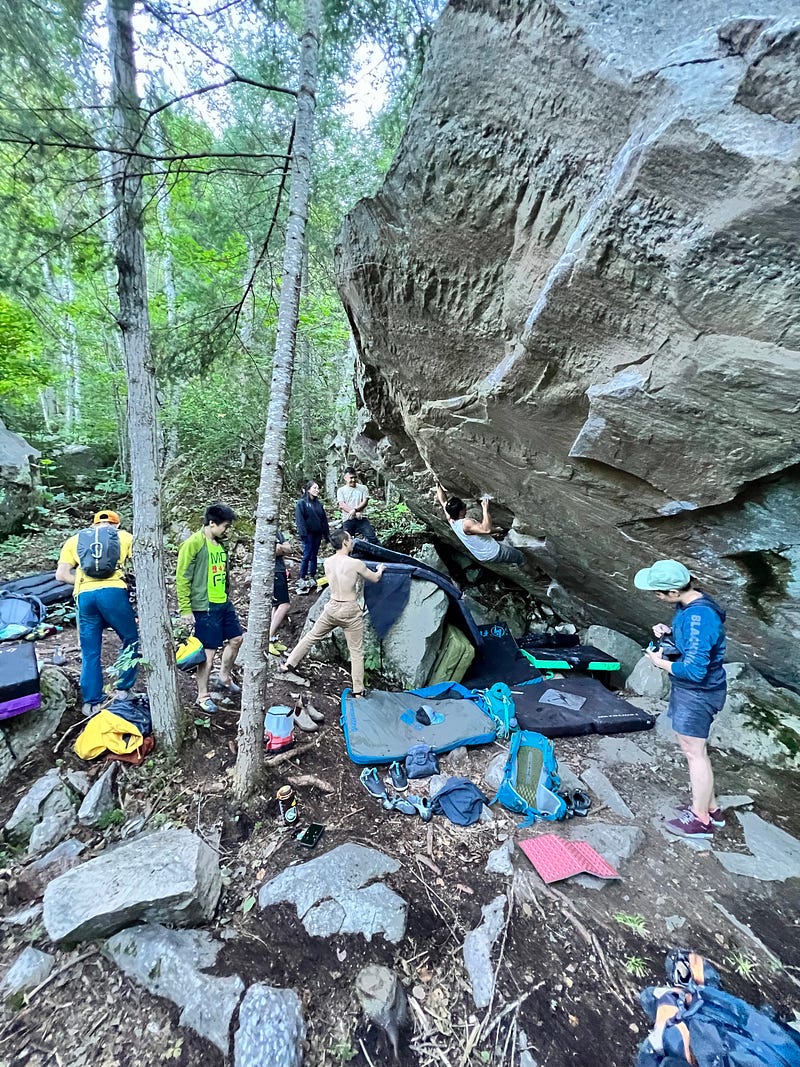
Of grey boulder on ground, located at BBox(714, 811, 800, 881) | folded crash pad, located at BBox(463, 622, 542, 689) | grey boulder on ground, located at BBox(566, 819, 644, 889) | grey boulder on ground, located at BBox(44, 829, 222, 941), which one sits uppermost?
grey boulder on ground, located at BBox(44, 829, 222, 941)

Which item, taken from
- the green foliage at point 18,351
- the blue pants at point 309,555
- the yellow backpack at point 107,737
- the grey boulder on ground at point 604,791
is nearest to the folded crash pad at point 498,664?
the grey boulder on ground at point 604,791

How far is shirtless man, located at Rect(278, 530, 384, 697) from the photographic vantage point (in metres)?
5.16

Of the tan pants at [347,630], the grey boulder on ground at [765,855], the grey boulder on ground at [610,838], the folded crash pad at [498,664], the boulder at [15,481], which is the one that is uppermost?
the boulder at [15,481]

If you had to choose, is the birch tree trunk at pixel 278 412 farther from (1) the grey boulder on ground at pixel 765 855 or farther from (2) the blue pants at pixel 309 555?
(2) the blue pants at pixel 309 555

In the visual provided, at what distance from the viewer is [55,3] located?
10.6ft

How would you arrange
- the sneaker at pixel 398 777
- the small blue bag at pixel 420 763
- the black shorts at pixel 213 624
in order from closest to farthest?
the sneaker at pixel 398 777, the small blue bag at pixel 420 763, the black shorts at pixel 213 624

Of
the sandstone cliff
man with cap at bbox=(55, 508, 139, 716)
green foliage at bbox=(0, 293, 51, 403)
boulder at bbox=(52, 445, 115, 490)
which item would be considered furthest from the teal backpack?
boulder at bbox=(52, 445, 115, 490)

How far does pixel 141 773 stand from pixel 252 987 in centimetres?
202

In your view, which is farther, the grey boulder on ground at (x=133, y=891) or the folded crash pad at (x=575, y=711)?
the folded crash pad at (x=575, y=711)

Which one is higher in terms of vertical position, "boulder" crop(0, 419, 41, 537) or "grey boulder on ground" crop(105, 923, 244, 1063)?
"boulder" crop(0, 419, 41, 537)

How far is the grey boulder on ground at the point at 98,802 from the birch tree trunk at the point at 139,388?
482 mm

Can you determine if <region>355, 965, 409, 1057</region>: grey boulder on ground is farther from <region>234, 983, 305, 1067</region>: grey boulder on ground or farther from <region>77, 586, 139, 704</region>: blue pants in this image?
<region>77, 586, 139, 704</region>: blue pants

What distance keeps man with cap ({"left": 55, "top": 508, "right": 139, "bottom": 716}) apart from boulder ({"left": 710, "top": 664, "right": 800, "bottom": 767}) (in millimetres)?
6131

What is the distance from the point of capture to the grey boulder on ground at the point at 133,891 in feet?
7.92
